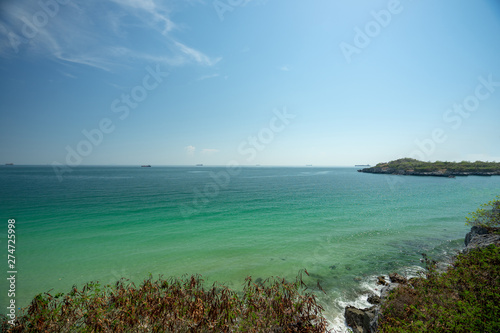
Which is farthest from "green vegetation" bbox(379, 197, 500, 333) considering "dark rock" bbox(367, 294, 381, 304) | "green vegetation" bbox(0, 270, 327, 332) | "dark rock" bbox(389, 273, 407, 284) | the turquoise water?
the turquoise water

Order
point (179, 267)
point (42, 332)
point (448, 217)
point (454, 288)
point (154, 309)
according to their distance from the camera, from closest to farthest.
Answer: point (42, 332)
point (154, 309)
point (454, 288)
point (179, 267)
point (448, 217)

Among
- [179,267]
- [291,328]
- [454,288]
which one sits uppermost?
[454,288]

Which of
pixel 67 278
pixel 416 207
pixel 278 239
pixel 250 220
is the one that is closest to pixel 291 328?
pixel 278 239

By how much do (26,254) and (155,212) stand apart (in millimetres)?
18302

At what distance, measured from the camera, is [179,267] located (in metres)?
18.5

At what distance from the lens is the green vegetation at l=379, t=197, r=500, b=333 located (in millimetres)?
7113

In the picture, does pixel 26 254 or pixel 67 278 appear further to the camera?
pixel 26 254

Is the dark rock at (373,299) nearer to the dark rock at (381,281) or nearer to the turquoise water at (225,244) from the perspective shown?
the turquoise water at (225,244)

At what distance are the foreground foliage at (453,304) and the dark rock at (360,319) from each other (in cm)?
131

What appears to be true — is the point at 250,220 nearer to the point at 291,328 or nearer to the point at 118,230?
the point at 118,230

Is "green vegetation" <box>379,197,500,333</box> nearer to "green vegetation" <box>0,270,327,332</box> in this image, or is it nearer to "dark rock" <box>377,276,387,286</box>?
"dark rock" <box>377,276,387,286</box>

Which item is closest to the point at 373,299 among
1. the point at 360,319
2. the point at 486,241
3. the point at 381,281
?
the point at 360,319

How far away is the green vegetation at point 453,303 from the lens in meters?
7.11

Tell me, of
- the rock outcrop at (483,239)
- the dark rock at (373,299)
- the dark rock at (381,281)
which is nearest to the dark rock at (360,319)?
the dark rock at (373,299)
